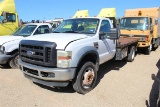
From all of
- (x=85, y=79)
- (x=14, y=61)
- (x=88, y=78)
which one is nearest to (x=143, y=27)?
(x=88, y=78)

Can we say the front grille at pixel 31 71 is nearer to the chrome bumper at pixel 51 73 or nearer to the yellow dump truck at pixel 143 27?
the chrome bumper at pixel 51 73

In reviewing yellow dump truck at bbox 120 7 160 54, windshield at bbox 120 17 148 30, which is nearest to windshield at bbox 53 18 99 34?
yellow dump truck at bbox 120 7 160 54

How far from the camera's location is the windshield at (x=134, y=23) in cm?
982

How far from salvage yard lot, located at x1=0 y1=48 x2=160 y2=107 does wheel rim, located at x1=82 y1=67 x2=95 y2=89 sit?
0.23 metres

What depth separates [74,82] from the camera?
15.3 ft

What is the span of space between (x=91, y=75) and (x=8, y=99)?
7.07 ft

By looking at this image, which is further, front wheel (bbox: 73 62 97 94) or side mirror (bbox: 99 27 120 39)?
side mirror (bbox: 99 27 120 39)

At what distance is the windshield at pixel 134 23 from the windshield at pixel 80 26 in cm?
490

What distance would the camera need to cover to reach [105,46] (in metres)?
5.70

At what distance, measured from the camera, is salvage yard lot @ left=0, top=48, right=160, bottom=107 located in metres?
4.38

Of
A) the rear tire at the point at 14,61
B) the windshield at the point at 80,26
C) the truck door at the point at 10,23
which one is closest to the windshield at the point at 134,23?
the windshield at the point at 80,26

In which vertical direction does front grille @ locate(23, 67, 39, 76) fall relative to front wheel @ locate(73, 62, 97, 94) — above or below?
above

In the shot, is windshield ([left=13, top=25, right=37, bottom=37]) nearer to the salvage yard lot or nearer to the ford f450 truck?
the salvage yard lot

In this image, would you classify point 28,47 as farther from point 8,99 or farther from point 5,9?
point 5,9
